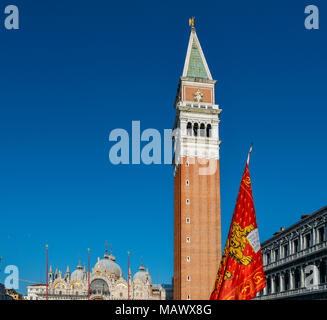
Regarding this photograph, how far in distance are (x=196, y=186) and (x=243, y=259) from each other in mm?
59520

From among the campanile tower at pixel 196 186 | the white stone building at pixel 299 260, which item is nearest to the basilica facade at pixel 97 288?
the campanile tower at pixel 196 186

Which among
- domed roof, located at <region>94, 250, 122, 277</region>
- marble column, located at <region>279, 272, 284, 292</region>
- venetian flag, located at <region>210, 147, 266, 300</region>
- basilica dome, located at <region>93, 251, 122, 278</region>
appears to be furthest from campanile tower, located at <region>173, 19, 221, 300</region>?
domed roof, located at <region>94, 250, 122, 277</region>

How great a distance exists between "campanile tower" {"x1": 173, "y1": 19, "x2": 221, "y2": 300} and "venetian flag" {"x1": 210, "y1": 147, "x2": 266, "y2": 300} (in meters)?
54.7

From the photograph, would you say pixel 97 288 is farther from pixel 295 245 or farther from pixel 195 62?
pixel 295 245

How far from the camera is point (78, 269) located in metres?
122

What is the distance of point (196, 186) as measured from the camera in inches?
2579

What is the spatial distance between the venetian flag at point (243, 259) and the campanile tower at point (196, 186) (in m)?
54.7

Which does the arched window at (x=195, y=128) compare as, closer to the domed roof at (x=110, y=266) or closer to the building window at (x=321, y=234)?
the building window at (x=321, y=234)

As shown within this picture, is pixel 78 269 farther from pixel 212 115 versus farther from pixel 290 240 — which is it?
pixel 290 240

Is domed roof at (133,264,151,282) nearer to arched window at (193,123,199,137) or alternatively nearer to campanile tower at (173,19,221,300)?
campanile tower at (173,19,221,300)

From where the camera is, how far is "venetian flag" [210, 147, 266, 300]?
19.9ft

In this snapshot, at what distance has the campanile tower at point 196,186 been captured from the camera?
202 feet

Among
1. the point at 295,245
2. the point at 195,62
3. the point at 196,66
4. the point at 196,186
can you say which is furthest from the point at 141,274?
the point at 295,245
